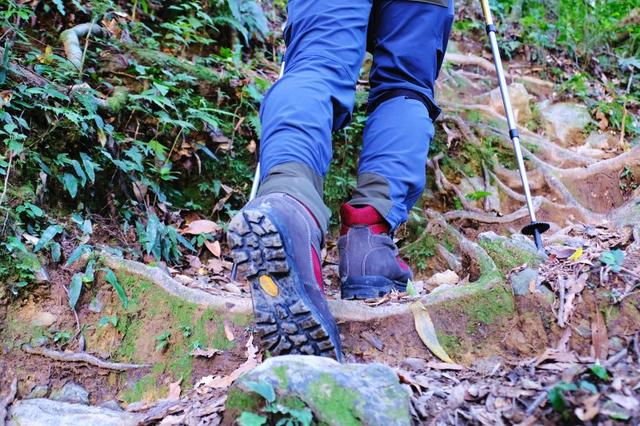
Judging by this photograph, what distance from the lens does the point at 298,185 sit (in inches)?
63.7

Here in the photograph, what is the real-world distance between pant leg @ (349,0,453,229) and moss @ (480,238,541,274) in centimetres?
36

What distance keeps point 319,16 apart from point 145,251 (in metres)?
1.44

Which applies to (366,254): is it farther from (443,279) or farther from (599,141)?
(599,141)

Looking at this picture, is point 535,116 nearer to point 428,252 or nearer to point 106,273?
point 428,252

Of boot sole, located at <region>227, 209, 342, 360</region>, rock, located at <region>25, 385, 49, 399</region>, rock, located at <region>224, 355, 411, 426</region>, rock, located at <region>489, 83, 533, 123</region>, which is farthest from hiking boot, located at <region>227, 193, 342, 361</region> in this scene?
rock, located at <region>489, 83, 533, 123</region>

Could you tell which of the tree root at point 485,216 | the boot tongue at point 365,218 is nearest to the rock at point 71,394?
the boot tongue at point 365,218

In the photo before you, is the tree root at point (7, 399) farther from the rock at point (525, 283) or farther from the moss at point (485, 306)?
the rock at point (525, 283)

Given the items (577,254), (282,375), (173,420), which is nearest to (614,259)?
(577,254)

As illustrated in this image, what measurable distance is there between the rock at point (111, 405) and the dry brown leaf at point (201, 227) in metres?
1.33

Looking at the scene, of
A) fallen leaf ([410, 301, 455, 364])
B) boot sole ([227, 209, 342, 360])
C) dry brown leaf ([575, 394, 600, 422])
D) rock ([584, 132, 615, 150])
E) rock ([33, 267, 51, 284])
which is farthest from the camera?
rock ([584, 132, 615, 150])

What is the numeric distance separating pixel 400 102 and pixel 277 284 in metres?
1.06

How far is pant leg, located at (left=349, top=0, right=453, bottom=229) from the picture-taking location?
2.06m

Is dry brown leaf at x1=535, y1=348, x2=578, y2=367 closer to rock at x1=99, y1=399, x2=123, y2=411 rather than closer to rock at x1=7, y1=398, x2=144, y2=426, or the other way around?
rock at x1=7, y1=398, x2=144, y2=426

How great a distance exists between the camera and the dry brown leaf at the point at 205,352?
1.79 meters
